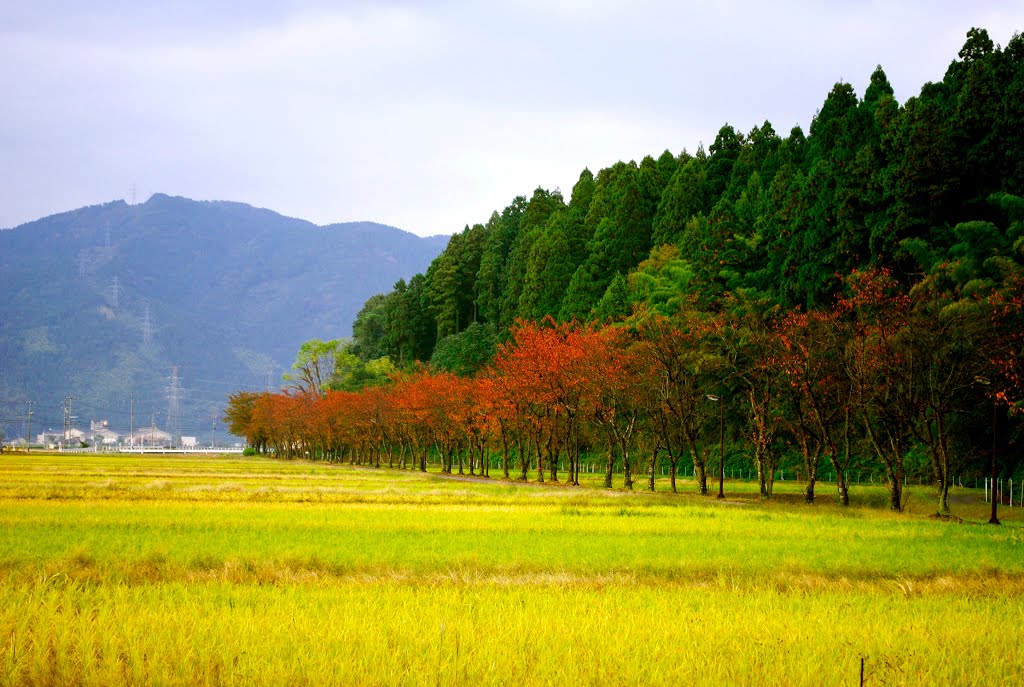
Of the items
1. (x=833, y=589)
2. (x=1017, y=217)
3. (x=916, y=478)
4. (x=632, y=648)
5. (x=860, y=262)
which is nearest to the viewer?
(x=632, y=648)

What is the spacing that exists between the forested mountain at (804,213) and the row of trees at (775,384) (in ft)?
6.67

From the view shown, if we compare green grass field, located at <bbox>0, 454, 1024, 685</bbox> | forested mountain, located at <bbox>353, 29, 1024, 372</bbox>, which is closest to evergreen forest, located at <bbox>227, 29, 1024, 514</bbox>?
forested mountain, located at <bbox>353, 29, 1024, 372</bbox>

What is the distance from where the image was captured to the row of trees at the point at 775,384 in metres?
33.8

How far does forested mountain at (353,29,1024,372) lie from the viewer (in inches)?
1505

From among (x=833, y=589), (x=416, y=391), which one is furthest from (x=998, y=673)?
(x=416, y=391)

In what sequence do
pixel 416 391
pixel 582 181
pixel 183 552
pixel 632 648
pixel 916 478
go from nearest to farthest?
1. pixel 632 648
2. pixel 183 552
3. pixel 916 478
4. pixel 416 391
5. pixel 582 181

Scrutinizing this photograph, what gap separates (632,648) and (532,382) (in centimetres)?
4454

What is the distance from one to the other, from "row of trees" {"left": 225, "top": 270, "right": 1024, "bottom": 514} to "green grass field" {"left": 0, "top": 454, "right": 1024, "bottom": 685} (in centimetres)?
769

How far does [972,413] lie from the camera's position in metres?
38.9

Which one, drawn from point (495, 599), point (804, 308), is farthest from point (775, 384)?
point (495, 599)

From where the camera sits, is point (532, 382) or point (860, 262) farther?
point (532, 382)

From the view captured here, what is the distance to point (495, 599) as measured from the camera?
1400 centimetres

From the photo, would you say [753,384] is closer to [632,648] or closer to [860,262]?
[860,262]

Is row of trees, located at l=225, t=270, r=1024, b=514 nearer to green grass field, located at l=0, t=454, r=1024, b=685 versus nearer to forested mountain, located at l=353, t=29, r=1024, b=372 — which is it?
forested mountain, located at l=353, t=29, r=1024, b=372
